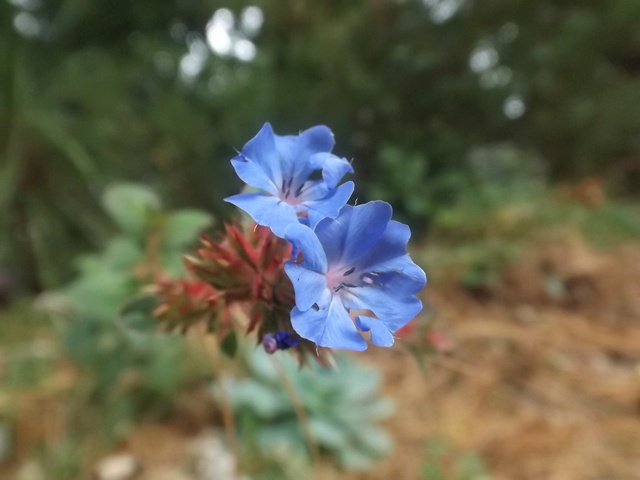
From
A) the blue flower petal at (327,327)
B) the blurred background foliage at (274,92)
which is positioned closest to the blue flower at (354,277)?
the blue flower petal at (327,327)

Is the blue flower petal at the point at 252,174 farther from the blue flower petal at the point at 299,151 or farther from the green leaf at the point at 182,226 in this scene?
the green leaf at the point at 182,226

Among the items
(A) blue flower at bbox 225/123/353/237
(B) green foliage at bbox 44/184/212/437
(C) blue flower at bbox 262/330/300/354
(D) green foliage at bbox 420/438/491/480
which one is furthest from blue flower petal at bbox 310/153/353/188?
(D) green foliage at bbox 420/438/491/480

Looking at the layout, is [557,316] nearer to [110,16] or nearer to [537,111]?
[537,111]

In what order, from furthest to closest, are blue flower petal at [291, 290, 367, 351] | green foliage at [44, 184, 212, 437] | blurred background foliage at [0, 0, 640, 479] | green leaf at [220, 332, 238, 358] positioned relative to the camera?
blurred background foliage at [0, 0, 640, 479] < green foliage at [44, 184, 212, 437] < green leaf at [220, 332, 238, 358] < blue flower petal at [291, 290, 367, 351]

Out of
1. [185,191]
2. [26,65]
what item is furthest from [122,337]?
[26,65]

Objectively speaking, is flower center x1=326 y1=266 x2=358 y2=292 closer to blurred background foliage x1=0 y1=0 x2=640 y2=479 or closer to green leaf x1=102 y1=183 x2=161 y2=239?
blurred background foliage x1=0 y1=0 x2=640 y2=479

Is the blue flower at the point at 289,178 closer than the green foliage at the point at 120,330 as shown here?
Yes
